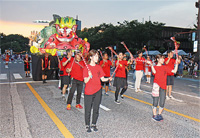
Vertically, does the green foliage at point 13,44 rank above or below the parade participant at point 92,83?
above

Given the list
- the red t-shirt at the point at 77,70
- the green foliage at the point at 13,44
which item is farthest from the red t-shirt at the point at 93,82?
the green foliage at the point at 13,44

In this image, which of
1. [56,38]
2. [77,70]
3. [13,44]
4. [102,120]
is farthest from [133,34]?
[13,44]

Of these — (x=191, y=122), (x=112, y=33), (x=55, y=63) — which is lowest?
(x=191, y=122)

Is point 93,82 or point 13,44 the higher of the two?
point 13,44

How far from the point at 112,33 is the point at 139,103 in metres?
35.2

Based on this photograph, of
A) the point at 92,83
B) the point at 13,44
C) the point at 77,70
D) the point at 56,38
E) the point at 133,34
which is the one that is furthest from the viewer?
the point at 13,44

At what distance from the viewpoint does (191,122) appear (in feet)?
15.9

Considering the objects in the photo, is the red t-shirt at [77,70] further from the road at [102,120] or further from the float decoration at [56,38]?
the float decoration at [56,38]

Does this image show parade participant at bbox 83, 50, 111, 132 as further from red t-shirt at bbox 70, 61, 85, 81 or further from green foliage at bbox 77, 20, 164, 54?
green foliage at bbox 77, 20, 164, 54

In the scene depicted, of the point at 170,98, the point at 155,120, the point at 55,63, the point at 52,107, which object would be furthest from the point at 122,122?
the point at 55,63

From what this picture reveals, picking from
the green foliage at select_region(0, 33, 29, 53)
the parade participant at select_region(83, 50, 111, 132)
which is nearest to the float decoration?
the parade participant at select_region(83, 50, 111, 132)

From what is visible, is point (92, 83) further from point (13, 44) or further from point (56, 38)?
point (13, 44)

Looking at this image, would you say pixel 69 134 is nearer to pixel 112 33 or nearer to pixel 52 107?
pixel 52 107

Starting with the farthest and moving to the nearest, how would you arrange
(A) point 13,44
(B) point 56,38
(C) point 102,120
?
(A) point 13,44 → (B) point 56,38 → (C) point 102,120
